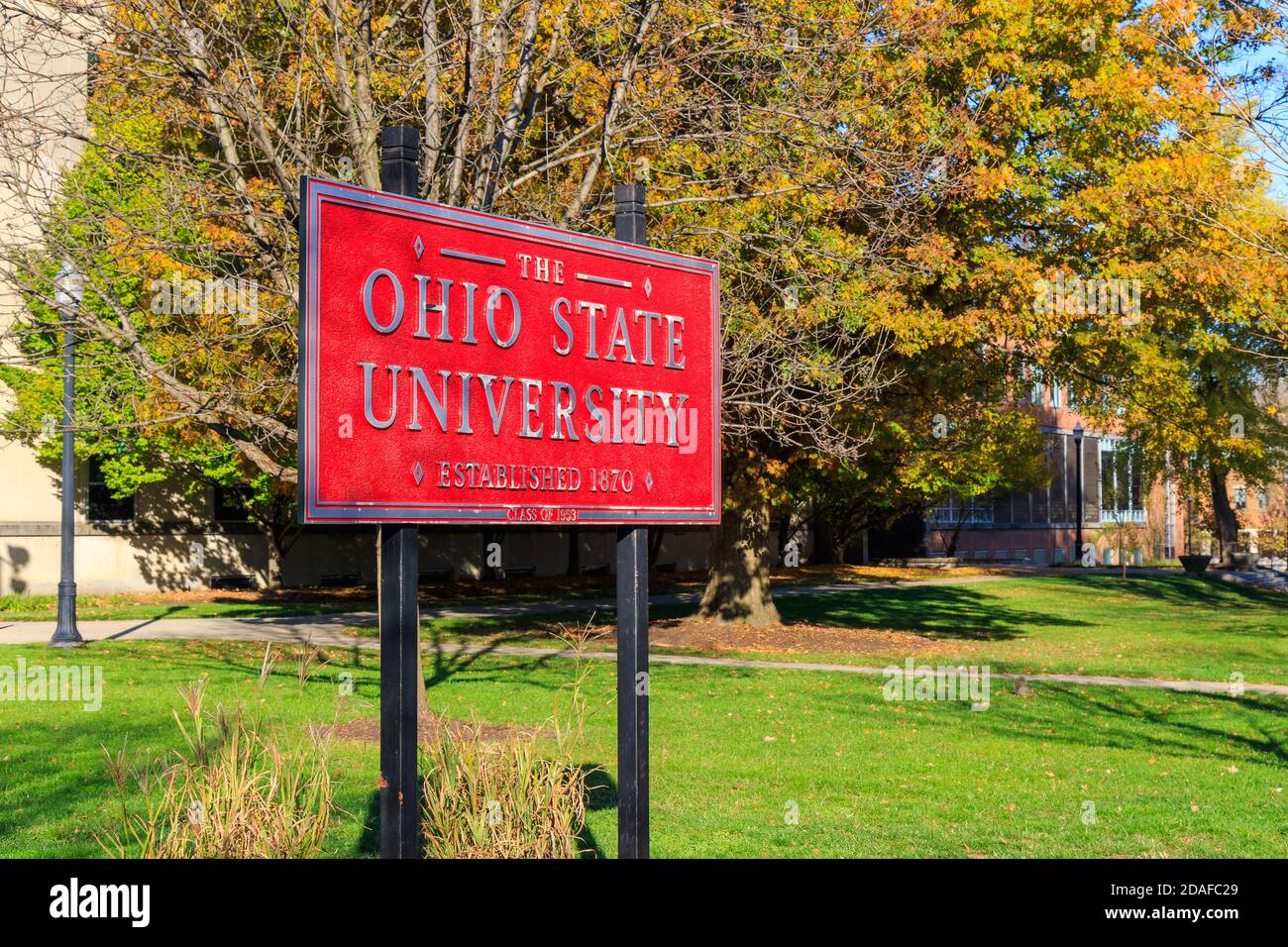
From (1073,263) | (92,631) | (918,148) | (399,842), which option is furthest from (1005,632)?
(399,842)

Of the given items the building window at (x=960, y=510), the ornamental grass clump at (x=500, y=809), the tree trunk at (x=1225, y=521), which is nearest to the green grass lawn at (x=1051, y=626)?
the tree trunk at (x=1225, y=521)

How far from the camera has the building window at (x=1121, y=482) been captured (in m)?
46.3

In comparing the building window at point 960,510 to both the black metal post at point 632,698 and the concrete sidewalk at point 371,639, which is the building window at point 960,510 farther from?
the black metal post at point 632,698

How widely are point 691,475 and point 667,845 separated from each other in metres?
2.75

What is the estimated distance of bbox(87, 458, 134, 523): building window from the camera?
30.5m

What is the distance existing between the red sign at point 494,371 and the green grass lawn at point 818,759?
2.87 m

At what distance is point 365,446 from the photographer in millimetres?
5027

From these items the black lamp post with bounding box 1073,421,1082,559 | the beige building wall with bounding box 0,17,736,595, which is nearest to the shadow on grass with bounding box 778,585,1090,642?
the beige building wall with bounding box 0,17,736,595

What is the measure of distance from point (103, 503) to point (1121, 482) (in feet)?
139

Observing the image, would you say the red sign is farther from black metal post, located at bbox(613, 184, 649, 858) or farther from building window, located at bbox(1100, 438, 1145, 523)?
building window, located at bbox(1100, 438, 1145, 523)

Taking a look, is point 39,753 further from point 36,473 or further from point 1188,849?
point 36,473

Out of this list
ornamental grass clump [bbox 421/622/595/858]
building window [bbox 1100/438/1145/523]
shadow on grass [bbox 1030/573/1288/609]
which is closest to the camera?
ornamental grass clump [bbox 421/622/595/858]

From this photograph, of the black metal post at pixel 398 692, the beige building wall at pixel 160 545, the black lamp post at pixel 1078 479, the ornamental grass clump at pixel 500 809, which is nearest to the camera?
the black metal post at pixel 398 692

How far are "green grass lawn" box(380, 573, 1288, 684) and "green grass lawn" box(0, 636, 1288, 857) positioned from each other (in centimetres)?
312
